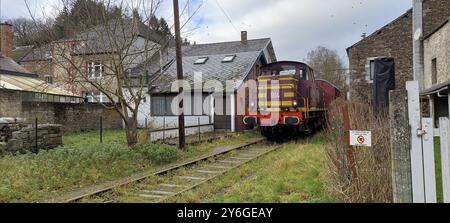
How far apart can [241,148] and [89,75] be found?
6.72 metres

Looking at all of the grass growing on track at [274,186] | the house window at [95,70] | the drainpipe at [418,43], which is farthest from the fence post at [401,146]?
the drainpipe at [418,43]

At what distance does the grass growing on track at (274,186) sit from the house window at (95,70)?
227 inches

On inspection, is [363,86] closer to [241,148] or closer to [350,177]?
[241,148]

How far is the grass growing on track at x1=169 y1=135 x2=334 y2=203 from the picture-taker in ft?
20.6

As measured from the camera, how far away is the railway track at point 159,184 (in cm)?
712

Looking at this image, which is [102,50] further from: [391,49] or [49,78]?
[391,49]

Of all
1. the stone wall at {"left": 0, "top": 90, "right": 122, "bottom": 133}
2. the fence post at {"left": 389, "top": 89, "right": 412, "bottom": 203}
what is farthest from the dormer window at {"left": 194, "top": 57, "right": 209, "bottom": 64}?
the fence post at {"left": 389, "top": 89, "right": 412, "bottom": 203}

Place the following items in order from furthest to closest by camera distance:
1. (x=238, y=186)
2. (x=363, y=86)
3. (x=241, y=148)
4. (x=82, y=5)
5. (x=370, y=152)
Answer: (x=363, y=86)
(x=241, y=148)
(x=82, y=5)
(x=238, y=186)
(x=370, y=152)

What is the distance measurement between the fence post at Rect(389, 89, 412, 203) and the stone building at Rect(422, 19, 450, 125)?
9494 millimetres

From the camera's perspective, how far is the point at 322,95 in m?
21.0

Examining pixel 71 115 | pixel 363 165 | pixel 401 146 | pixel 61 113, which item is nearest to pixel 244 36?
pixel 71 115

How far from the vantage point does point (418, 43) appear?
1861cm

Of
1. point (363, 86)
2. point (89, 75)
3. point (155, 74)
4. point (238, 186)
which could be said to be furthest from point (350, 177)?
point (155, 74)

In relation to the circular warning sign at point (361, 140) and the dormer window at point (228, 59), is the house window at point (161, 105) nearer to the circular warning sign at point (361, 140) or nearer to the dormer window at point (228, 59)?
the dormer window at point (228, 59)
